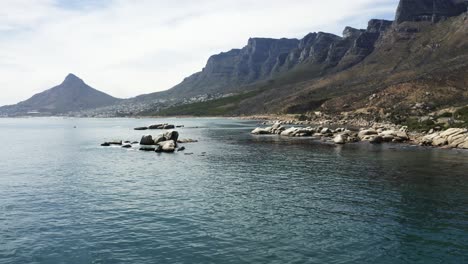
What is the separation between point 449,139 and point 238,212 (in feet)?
204

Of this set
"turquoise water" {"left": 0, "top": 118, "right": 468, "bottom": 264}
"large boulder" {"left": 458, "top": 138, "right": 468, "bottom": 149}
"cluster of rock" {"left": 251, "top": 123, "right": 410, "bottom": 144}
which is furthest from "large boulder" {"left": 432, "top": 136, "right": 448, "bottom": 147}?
"turquoise water" {"left": 0, "top": 118, "right": 468, "bottom": 264}

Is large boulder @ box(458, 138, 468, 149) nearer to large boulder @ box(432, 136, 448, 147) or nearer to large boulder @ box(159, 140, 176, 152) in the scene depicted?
large boulder @ box(432, 136, 448, 147)

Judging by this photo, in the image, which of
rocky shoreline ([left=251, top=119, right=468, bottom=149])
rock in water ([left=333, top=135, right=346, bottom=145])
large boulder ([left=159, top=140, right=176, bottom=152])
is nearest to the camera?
rocky shoreline ([left=251, top=119, right=468, bottom=149])

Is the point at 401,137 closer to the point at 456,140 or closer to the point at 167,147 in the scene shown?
the point at 456,140

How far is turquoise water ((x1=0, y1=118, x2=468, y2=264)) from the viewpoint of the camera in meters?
24.1

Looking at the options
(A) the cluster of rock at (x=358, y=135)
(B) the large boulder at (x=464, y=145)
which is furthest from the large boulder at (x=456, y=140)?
(A) the cluster of rock at (x=358, y=135)

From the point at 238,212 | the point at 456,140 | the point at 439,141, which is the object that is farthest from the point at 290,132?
the point at 238,212

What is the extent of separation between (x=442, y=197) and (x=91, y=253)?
32.1m

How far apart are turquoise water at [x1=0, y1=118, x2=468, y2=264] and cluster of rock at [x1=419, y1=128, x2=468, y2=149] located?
16272 millimetres

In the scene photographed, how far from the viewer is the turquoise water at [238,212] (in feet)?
79.0

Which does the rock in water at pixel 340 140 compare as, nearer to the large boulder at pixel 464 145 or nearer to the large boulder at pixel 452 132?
the large boulder at pixel 452 132

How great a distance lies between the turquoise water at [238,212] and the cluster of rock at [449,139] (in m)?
16.3

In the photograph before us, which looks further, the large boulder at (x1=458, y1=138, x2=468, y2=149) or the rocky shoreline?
the rocky shoreline

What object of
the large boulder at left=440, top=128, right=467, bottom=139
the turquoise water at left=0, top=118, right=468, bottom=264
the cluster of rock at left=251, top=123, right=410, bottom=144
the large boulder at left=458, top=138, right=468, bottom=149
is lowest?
the turquoise water at left=0, top=118, right=468, bottom=264
